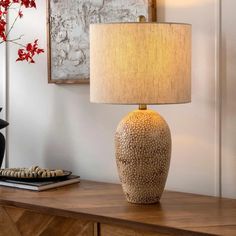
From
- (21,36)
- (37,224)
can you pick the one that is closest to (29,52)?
(21,36)

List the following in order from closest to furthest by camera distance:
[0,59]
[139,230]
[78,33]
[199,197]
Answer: [139,230] < [199,197] < [78,33] < [0,59]

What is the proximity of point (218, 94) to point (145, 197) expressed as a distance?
1.32 feet

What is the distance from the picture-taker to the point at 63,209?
1.61 meters

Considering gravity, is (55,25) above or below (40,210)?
above

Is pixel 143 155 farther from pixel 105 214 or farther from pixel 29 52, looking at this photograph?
pixel 29 52

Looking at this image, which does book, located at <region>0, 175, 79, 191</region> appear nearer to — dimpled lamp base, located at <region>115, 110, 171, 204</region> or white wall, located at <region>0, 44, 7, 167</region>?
dimpled lamp base, located at <region>115, 110, 171, 204</region>

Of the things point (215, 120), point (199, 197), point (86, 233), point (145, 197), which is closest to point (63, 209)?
point (86, 233)

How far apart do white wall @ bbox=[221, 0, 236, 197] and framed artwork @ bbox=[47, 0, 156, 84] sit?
348 mm

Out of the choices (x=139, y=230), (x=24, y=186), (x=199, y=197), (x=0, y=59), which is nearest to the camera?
(x=139, y=230)

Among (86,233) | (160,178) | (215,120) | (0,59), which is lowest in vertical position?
(86,233)

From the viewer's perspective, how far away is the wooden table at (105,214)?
144 centimetres

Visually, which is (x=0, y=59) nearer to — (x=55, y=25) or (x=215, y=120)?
(x=55, y=25)

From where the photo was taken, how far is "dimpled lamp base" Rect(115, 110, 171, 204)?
1.64 m

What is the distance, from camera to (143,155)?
1636mm
